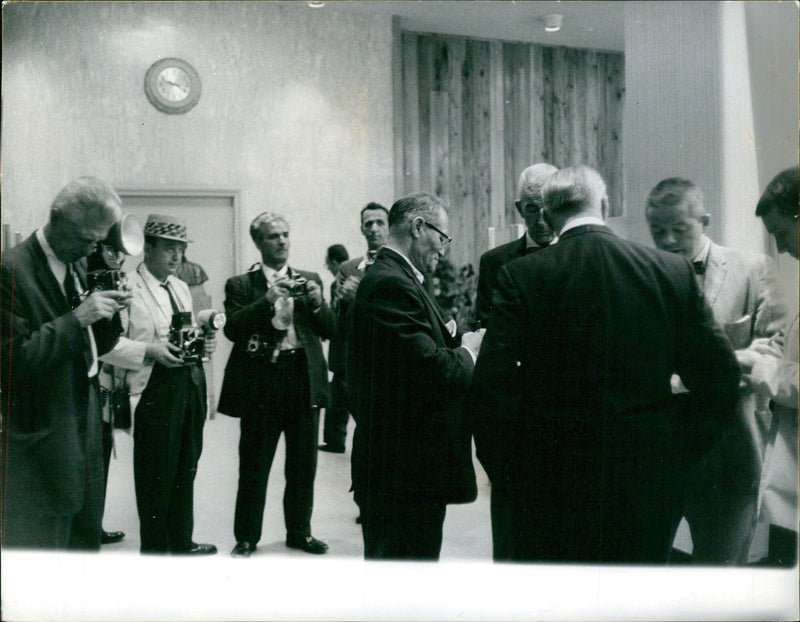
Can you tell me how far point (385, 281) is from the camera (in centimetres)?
221

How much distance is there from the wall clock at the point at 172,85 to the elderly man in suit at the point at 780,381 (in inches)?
84.3

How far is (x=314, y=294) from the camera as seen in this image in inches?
105

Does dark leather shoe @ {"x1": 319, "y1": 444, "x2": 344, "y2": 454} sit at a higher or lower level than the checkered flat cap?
lower

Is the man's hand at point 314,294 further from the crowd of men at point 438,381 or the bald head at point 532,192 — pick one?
the bald head at point 532,192

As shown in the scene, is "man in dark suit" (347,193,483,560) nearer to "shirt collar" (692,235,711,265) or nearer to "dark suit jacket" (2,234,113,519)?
"shirt collar" (692,235,711,265)

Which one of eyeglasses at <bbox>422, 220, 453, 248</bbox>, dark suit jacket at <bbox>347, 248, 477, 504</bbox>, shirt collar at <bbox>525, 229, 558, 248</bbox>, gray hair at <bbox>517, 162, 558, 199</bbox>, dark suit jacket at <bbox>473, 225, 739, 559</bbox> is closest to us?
dark suit jacket at <bbox>473, 225, 739, 559</bbox>

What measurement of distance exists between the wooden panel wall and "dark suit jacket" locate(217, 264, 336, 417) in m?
0.60

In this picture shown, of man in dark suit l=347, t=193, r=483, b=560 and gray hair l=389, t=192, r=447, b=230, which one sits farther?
gray hair l=389, t=192, r=447, b=230

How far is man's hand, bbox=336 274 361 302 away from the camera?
8.71ft

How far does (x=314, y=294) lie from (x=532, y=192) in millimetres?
902

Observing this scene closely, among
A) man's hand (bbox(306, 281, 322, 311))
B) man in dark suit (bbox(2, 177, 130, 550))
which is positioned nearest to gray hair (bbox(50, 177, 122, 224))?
man in dark suit (bbox(2, 177, 130, 550))

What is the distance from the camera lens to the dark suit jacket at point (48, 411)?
2535 mm

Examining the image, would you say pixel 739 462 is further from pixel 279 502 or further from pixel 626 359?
pixel 279 502

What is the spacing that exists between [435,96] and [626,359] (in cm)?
127
